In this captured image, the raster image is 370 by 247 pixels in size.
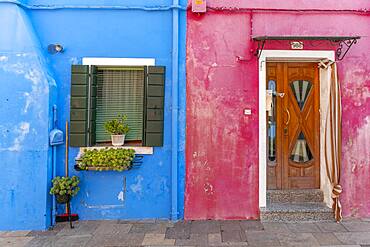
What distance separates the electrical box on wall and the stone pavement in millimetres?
3389

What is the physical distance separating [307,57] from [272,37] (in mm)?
818

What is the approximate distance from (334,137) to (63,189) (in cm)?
424

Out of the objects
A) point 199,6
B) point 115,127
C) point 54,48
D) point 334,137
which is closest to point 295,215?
point 334,137

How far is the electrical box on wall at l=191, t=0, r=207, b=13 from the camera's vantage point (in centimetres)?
474

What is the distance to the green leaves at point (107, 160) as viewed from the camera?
4426 millimetres

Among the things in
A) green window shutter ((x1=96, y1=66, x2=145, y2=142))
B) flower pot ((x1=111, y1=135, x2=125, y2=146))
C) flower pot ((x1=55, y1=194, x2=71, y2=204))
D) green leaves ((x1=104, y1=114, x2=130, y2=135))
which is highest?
green window shutter ((x1=96, y1=66, x2=145, y2=142))

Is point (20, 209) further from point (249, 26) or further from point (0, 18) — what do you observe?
point (249, 26)

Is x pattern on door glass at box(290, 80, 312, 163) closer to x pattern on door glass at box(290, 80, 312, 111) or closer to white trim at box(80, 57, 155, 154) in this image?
x pattern on door glass at box(290, 80, 312, 111)

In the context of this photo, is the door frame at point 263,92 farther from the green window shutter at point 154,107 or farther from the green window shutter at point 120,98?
the green window shutter at point 120,98

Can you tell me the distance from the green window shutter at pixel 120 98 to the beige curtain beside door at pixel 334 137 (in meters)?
3.07

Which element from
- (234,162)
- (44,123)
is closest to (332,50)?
(234,162)

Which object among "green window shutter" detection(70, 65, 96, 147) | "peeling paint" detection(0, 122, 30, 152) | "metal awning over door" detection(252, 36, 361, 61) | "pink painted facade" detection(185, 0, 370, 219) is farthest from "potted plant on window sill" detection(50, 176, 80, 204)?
"metal awning over door" detection(252, 36, 361, 61)

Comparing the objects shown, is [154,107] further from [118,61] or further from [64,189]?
[64,189]

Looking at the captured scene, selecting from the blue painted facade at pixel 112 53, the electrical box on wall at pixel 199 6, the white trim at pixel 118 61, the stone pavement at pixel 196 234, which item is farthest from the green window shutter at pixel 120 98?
the stone pavement at pixel 196 234
